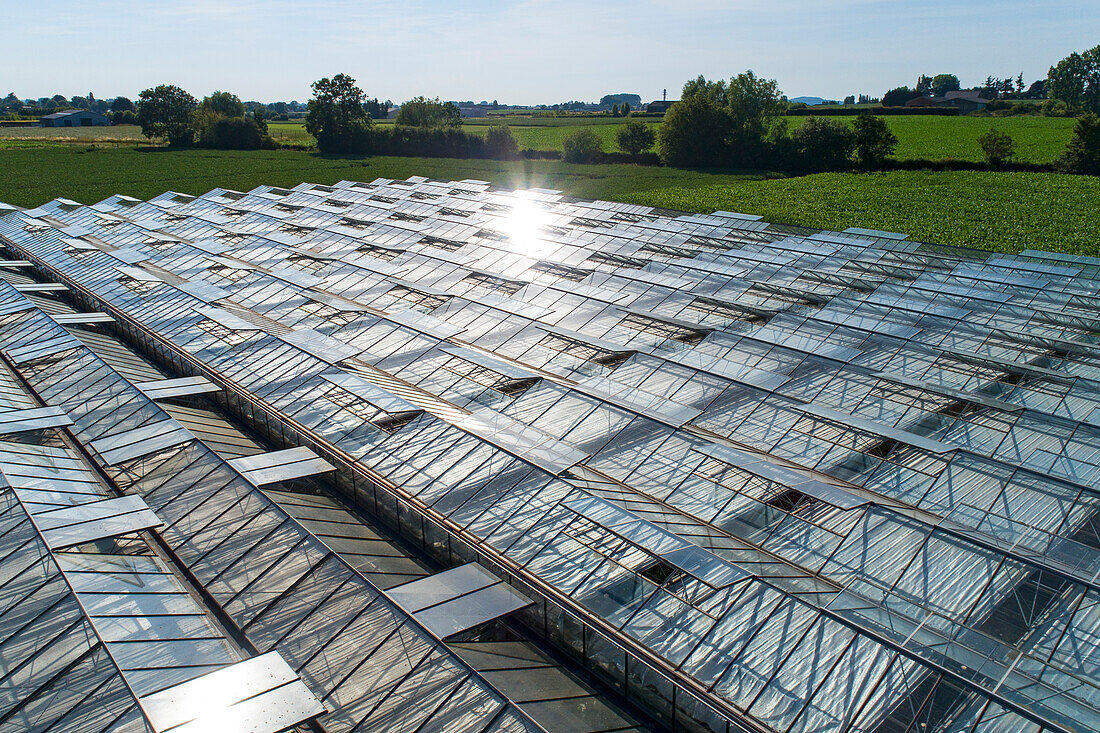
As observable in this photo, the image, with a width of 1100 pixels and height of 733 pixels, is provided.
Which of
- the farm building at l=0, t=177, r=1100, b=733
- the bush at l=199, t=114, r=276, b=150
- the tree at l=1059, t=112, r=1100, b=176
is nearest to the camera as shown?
the farm building at l=0, t=177, r=1100, b=733

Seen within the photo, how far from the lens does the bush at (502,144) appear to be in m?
119

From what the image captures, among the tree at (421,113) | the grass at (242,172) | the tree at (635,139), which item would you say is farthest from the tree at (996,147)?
the tree at (421,113)

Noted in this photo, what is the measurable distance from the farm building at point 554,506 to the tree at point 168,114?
357ft

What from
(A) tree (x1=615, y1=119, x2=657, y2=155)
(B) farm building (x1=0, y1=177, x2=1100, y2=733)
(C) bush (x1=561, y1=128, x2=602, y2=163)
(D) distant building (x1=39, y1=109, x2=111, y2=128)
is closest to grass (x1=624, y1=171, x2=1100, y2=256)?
(B) farm building (x1=0, y1=177, x2=1100, y2=733)

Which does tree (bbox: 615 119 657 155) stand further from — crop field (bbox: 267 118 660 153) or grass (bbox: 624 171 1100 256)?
grass (bbox: 624 171 1100 256)

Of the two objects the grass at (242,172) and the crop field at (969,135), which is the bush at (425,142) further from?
the crop field at (969,135)

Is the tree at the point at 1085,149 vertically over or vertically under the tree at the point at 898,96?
under

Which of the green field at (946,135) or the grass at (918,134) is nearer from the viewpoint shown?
the green field at (946,135)

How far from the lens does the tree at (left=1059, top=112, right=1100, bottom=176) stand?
269 feet

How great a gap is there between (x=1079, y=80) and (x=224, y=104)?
178 meters

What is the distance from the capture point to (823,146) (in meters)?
97.6

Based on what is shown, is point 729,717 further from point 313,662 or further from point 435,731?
point 313,662

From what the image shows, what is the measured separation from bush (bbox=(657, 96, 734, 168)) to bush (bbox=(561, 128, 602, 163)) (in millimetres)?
11154

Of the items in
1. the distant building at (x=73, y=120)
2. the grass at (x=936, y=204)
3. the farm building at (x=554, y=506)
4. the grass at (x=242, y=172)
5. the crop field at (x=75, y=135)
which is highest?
the distant building at (x=73, y=120)
